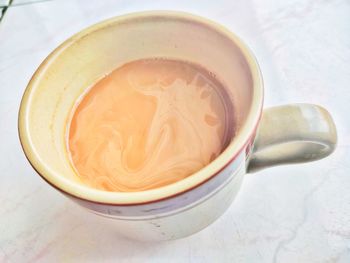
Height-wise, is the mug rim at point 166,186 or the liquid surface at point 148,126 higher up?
the mug rim at point 166,186

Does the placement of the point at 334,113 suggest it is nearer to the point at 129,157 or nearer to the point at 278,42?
the point at 278,42

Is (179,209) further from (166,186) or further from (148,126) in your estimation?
(148,126)

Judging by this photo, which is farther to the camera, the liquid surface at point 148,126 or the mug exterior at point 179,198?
the liquid surface at point 148,126

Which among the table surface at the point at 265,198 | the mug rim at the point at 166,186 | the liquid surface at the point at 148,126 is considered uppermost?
the mug rim at the point at 166,186

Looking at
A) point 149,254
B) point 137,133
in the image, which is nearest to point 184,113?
point 137,133

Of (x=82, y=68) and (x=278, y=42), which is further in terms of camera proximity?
(x=278, y=42)
